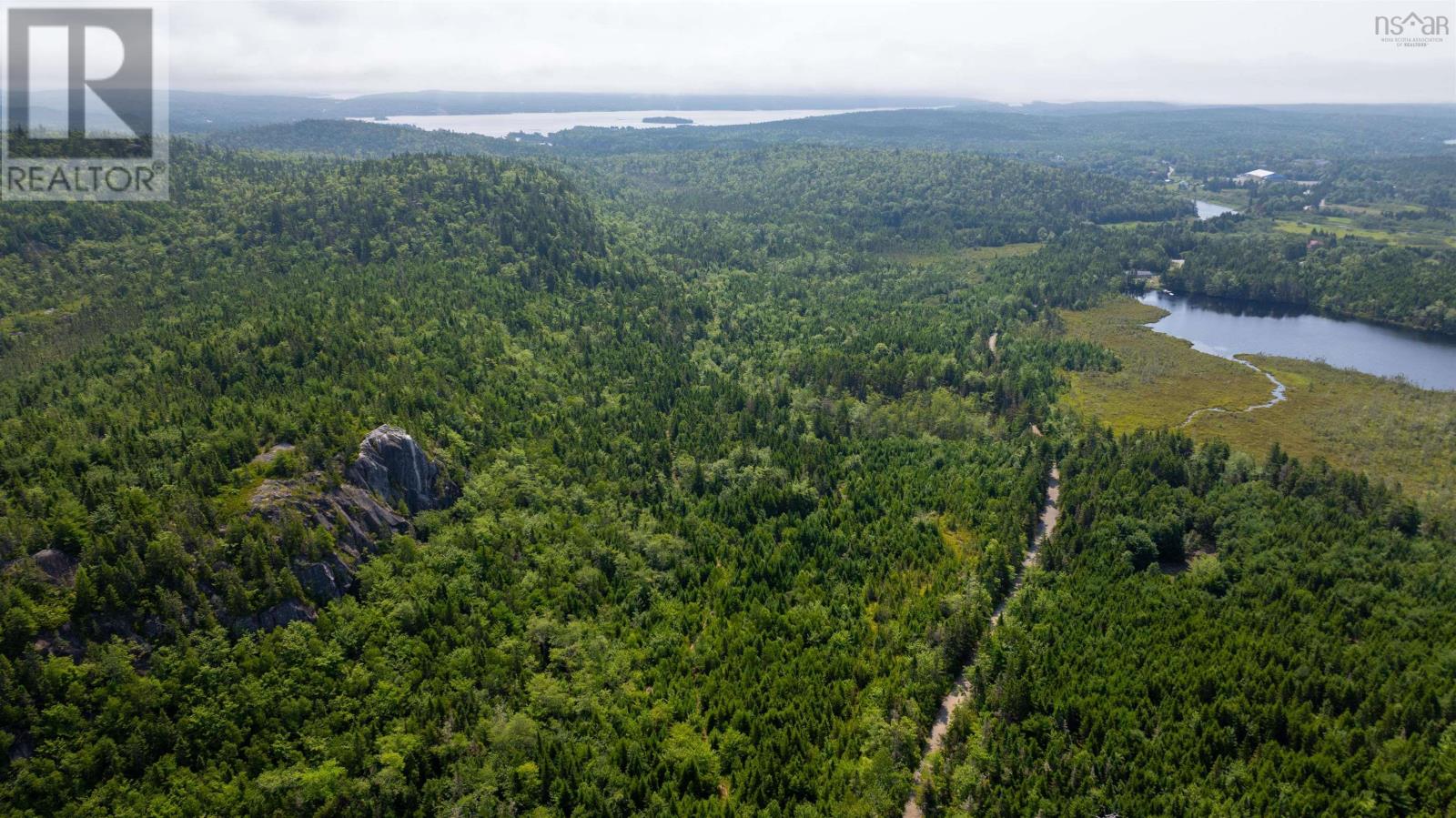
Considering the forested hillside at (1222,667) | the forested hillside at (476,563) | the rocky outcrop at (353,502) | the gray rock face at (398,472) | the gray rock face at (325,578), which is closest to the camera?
the forested hillside at (1222,667)

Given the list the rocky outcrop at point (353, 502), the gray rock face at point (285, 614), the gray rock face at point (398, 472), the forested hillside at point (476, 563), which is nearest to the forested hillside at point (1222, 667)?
the forested hillside at point (476, 563)

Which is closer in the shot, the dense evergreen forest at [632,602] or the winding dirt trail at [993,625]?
the dense evergreen forest at [632,602]

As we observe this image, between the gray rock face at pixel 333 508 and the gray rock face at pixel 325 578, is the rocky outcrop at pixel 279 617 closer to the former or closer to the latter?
the gray rock face at pixel 325 578

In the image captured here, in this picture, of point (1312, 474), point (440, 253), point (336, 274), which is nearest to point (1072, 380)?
point (1312, 474)

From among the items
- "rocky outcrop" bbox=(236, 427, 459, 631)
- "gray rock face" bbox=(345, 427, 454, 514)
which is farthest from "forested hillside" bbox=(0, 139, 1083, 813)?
"gray rock face" bbox=(345, 427, 454, 514)

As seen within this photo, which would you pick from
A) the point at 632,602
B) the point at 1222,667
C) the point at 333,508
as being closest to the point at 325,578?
the point at 333,508

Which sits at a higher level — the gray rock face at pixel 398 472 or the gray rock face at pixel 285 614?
the gray rock face at pixel 398 472

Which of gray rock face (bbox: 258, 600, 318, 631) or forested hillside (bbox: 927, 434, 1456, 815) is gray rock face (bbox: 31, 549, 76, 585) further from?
forested hillside (bbox: 927, 434, 1456, 815)
